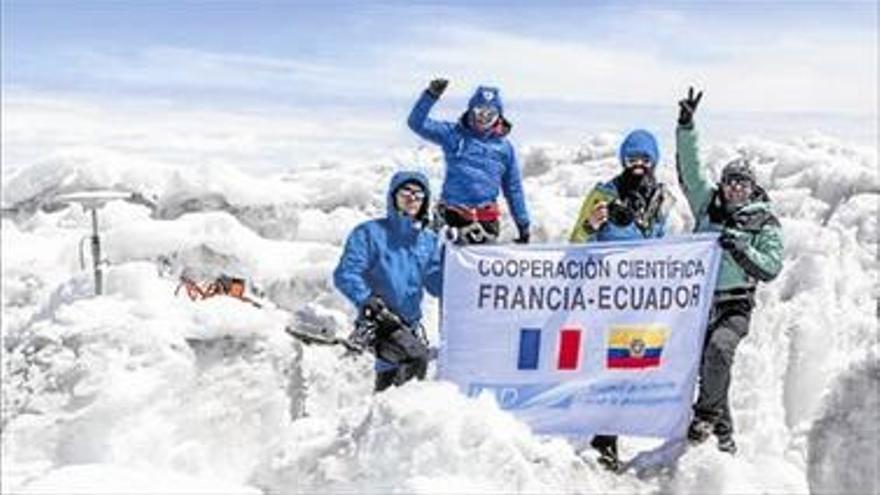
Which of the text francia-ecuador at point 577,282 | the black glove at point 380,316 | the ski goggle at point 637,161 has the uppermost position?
the ski goggle at point 637,161

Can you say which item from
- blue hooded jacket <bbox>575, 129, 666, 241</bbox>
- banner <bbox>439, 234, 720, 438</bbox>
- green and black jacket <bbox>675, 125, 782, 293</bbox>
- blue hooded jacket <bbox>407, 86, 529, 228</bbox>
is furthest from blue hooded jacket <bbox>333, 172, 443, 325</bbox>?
green and black jacket <bbox>675, 125, 782, 293</bbox>

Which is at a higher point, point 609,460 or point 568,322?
point 568,322

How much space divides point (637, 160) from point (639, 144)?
0.25ft

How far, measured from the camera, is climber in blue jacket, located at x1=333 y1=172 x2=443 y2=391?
5.71 m

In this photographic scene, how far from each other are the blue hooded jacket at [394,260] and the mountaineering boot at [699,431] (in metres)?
1.26

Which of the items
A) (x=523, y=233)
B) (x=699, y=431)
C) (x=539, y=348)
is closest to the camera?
(x=539, y=348)

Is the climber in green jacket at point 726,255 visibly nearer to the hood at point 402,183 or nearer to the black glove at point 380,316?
the hood at point 402,183

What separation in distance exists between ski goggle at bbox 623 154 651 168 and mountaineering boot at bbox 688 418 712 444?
1137 mm

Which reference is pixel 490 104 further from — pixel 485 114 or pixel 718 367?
pixel 718 367

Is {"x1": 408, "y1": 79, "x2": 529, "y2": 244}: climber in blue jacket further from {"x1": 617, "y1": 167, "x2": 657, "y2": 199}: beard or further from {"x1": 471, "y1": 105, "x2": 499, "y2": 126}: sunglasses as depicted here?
{"x1": 617, "y1": 167, "x2": 657, "y2": 199}: beard

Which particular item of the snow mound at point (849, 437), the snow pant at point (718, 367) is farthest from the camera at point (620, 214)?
the snow mound at point (849, 437)

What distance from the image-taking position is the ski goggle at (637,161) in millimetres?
5859

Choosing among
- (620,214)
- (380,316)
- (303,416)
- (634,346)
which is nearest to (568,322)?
(634,346)

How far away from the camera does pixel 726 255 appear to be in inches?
233
